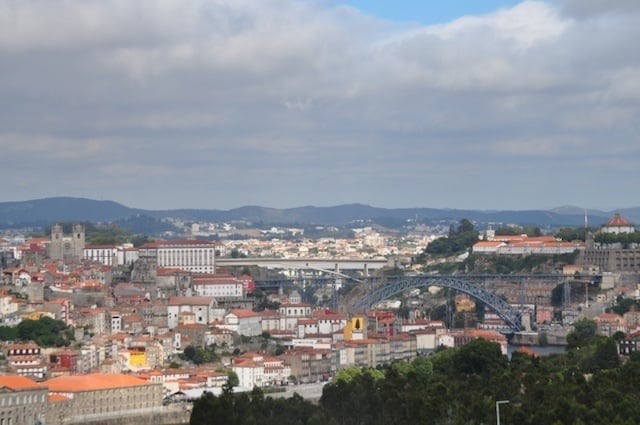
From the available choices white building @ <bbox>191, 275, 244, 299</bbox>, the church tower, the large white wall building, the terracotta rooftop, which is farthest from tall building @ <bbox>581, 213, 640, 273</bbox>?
the terracotta rooftop

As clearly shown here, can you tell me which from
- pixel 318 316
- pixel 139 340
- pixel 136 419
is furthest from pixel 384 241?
pixel 136 419

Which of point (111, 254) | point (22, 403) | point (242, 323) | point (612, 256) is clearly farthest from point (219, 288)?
point (22, 403)

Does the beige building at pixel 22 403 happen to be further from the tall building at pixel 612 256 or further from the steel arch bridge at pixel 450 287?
the tall building at pixel 612 256

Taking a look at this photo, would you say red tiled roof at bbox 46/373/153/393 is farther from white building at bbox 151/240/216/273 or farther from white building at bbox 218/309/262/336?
white building at bbox 151/240/216/273

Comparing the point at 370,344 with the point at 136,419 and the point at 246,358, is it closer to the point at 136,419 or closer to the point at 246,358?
the point at 246,358

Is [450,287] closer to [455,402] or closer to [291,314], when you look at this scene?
[291,314]

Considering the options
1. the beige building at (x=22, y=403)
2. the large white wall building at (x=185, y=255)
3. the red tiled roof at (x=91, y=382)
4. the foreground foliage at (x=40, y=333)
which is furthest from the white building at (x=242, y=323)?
the beige building at (x=22, y=403)
